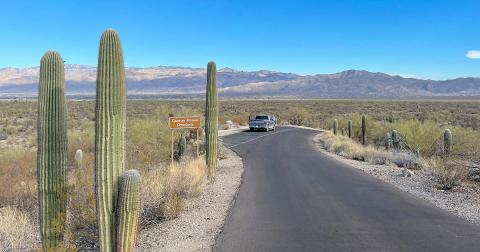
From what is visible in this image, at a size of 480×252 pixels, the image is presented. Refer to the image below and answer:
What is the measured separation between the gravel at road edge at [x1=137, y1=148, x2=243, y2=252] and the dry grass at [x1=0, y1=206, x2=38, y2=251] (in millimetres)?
2181

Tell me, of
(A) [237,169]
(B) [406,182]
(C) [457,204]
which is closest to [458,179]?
(B) [406,182]

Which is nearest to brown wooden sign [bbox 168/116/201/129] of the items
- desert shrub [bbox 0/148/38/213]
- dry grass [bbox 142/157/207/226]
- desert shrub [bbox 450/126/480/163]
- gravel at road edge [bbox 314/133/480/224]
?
dry grass [bbox 142/157/207/226]

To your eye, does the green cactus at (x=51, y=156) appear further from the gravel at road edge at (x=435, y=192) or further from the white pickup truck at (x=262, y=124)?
the white pickup truck at (x=262, y=124)

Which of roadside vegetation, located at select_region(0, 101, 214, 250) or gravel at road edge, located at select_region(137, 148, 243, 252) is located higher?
roadside vegetation, located at select_region(0, 101, 214, 250)

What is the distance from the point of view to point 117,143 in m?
7.80

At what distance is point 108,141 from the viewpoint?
7.71m

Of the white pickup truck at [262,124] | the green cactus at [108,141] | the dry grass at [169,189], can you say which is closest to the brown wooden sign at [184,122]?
the dry grass at [169,189]

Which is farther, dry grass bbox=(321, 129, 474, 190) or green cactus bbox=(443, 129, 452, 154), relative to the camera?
green cactus bbox=(443, 129, 452, 154)

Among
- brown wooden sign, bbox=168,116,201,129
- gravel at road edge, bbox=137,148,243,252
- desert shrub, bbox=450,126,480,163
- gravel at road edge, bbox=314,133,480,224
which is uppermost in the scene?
brown wooden sign, bbox=168,116,201,129

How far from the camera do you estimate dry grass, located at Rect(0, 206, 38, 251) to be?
9.00 m

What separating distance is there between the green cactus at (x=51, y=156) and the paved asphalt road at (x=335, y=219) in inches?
109

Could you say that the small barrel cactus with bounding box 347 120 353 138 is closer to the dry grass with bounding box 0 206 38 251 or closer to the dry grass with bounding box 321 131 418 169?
the dry grass with bounding box 321 131 418 169

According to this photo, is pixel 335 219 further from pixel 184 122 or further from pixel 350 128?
pixel 350 128

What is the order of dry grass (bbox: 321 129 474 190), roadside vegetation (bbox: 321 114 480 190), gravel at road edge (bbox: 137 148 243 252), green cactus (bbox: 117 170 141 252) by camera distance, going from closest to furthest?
green cactus (bbox: 117 170 141 252) < gravel at road edge (bbox: 137 148 243 252) < dry grass (bbox: 321 129 474 190) < roadside vegetation (bbox: 321 114 480 190)
